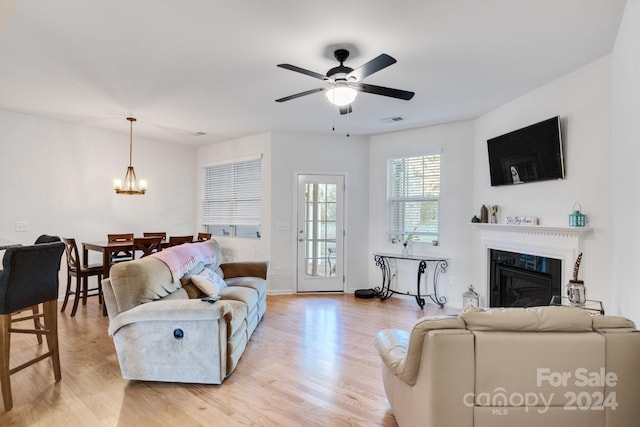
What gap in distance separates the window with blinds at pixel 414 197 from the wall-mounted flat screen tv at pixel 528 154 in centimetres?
103

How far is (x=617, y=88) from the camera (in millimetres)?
2613

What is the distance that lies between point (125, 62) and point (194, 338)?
2.49 meters

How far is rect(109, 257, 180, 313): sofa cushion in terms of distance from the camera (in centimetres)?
269

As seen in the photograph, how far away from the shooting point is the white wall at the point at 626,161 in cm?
208

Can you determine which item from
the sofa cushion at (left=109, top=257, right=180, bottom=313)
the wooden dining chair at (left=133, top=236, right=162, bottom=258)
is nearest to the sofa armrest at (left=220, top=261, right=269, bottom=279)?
the wooden dining chair at (left=133, top=236, right=162, bottom=258)

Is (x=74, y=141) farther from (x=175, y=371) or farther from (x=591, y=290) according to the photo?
(x=591, y=290)

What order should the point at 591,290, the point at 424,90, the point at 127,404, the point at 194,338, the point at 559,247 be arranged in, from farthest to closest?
the point at 424,90 → the point at 559,247 → the point at 591,290 → the point at 194,338 → the point at 127,404

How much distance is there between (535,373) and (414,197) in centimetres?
A: 401

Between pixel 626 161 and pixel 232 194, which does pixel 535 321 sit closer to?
pixel 626 161

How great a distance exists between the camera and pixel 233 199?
6297 mm

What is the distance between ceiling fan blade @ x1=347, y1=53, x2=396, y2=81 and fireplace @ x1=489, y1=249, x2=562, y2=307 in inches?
104

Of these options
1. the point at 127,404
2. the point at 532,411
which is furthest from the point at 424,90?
the point at 127,404

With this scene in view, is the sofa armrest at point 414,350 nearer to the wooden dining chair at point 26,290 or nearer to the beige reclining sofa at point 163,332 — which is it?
the beige reclining sofa at point 163,332

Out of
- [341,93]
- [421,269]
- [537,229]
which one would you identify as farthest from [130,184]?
[537,229]
